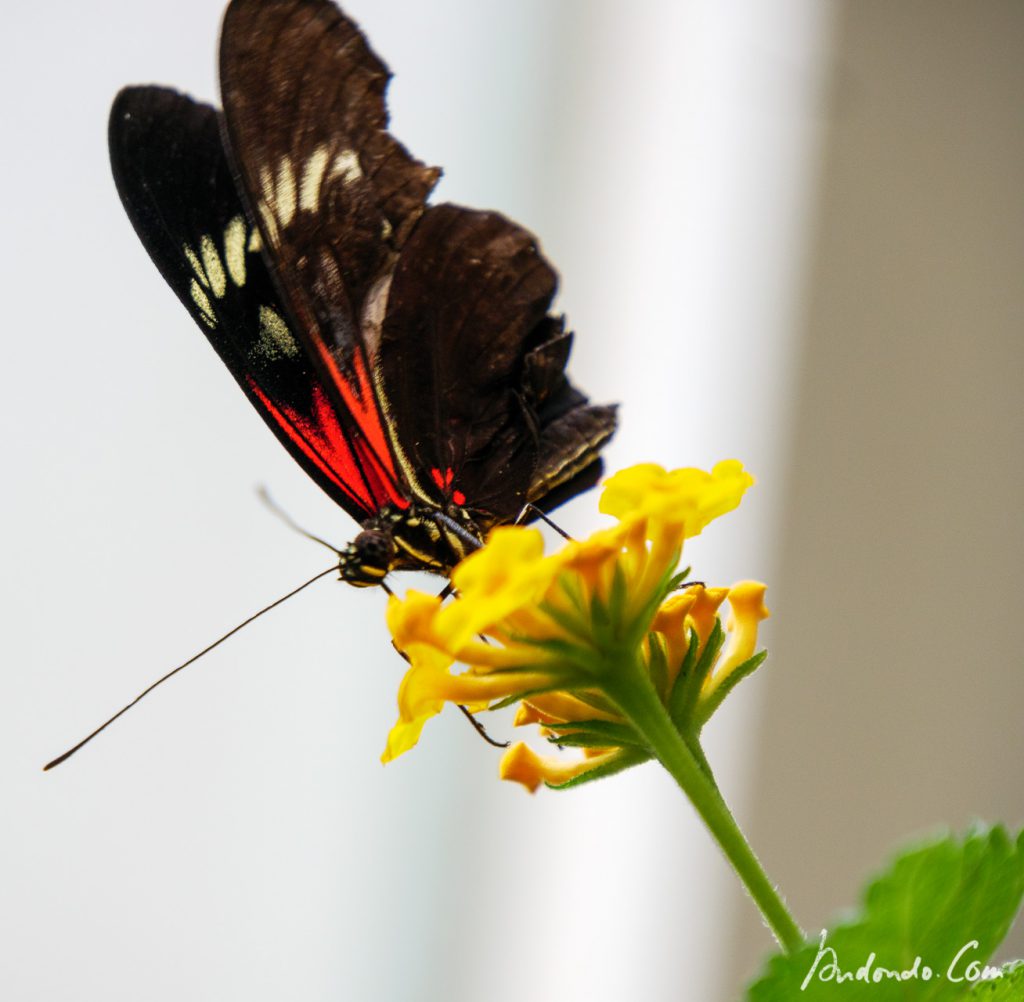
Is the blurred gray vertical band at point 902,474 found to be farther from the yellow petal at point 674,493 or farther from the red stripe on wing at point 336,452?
the yellow petal at point 674,493

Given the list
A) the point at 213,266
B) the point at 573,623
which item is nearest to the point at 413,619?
the point at 573,623

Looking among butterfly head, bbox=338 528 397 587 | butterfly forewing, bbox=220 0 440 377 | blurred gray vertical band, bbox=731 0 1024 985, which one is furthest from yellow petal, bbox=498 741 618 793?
blurred gray vertical band, bbox=731 0 1024 985

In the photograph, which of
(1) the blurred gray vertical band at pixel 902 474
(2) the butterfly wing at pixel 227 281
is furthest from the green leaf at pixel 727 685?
(1) the blurred gray vertical band at pixel 902 474

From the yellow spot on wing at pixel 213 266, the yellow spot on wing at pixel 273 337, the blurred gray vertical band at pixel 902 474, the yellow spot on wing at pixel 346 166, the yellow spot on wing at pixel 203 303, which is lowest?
the blurred gray vertical band at pixel 902 474

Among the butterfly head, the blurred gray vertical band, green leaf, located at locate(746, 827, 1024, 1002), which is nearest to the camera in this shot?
green leaf, located at locate(746, 827, 1024, 1002)

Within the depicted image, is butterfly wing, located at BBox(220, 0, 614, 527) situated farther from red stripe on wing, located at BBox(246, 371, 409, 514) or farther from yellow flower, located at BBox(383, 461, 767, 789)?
yellow flower, located at BBox(383, 461, 767, 789)

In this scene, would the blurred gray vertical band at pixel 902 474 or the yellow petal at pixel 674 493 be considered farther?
the blurred gray vertical band at pixel 902 474
